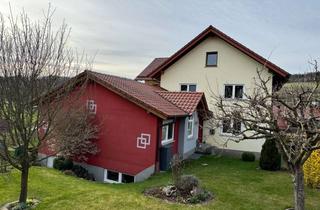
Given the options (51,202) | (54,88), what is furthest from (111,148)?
(54,88)

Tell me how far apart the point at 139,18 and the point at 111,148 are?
7143 millimetres

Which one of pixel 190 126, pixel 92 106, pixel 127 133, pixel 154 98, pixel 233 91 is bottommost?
pixel 127 133

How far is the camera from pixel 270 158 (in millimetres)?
15375

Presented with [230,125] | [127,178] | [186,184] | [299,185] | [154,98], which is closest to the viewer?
[299,185]

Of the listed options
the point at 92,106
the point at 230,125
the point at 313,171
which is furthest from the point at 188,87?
the point at 313,171

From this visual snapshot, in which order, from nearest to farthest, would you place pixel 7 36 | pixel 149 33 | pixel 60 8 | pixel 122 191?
pixel 7 36 → pixel 60 8 → pixel 122 191 → pixel 149 33

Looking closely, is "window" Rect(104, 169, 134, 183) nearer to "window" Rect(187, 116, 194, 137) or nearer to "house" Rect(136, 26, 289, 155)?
"window" Rect(187, 116, 194, 137)

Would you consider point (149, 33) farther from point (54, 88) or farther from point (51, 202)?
point (51, 202)

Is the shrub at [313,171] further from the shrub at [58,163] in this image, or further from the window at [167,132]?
the shrub at [58,163]

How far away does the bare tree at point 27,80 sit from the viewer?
7.62 m

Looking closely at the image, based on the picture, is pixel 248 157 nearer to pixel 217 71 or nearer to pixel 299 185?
pixel 217 71

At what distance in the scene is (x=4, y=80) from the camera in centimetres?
759

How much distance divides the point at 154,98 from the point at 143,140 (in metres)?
3.26

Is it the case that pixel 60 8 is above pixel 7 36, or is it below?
above
